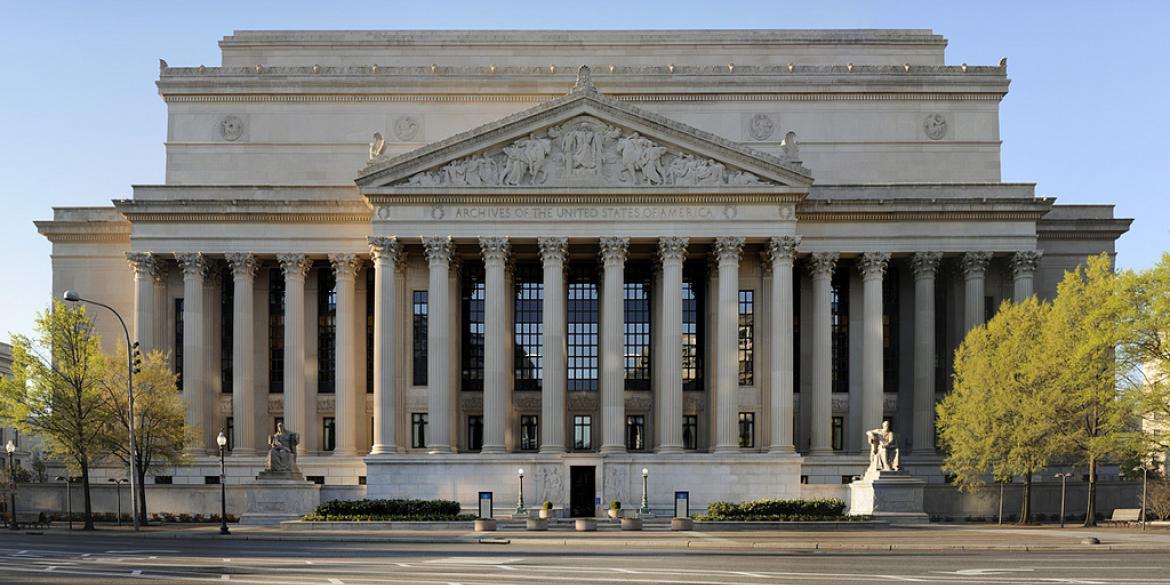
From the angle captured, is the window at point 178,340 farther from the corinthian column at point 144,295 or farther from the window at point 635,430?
the window at point 635,430

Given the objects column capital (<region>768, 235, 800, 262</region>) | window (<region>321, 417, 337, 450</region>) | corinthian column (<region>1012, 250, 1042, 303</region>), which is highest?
column capital (<region>768, 235, 800, 262</region>)

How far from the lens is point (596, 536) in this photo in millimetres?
56844

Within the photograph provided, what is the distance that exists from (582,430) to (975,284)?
85.3 ft

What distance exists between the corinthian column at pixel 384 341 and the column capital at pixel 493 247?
5261 mm

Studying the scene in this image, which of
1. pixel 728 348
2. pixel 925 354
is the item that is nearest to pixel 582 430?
pixel 728 348

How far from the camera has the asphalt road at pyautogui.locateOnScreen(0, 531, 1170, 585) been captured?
3359 centimetres

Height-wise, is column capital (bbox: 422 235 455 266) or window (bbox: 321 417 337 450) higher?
column capital (bbox: 422 235 455 266)

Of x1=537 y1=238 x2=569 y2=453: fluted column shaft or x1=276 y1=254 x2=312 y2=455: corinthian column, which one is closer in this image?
x1=537 y1=238 x2=569 y2=453: fluted column shaft

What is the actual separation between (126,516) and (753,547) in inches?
1705

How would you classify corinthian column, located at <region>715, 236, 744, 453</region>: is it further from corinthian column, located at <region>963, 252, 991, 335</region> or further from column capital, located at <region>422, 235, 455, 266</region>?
column capital, located at <region>422, 235, 455, 266</region>

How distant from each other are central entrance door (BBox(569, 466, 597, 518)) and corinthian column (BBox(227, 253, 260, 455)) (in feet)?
68.9

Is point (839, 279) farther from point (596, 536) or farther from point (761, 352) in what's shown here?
point (596, 536)

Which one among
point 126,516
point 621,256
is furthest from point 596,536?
point 126,516

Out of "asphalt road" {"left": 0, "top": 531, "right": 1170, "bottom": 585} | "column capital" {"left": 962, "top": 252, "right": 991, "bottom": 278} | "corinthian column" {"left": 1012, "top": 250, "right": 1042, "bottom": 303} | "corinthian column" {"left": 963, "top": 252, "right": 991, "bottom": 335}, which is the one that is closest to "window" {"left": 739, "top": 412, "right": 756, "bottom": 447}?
"corinthian column" {"left": 963, "top": 252, "right": 991, "bottom": 335}
